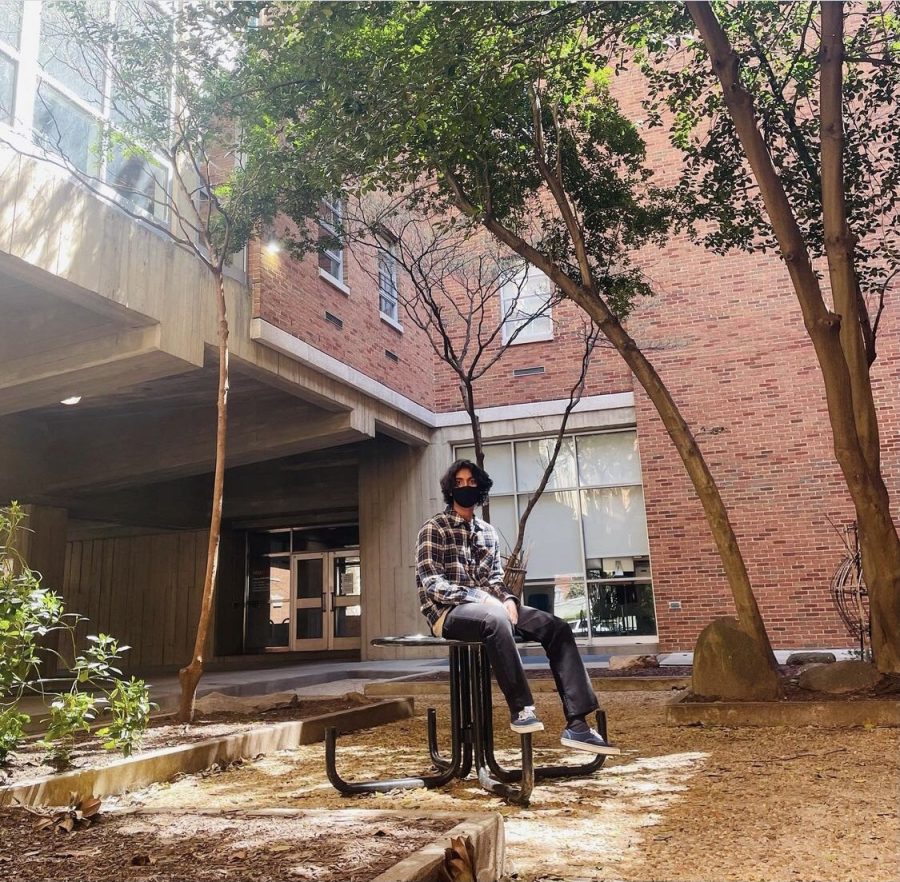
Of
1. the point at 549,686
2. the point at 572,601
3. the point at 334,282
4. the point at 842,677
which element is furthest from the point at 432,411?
the point at 842,677

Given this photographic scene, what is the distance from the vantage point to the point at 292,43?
610cm

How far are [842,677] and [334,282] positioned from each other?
8.10 m

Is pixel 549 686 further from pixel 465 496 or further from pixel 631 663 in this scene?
pixel 465 496

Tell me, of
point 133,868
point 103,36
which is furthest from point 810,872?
point 103,36

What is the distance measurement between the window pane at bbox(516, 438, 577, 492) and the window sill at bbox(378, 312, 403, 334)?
2.77 meters

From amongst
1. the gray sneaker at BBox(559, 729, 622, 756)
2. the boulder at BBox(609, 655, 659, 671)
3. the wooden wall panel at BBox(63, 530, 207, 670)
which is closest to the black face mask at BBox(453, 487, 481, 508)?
the gray sneaker at BBox(559, 729, 622, 756)

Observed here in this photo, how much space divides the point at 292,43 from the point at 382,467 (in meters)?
8.53

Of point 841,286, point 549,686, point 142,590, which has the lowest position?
point 549,686

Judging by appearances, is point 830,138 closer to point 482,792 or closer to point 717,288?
point 482,792

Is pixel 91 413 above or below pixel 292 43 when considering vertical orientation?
below

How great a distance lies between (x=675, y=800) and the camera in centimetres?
297

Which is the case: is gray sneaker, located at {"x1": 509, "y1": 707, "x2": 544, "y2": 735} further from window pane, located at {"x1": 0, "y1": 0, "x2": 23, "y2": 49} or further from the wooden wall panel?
the wooden wall panel

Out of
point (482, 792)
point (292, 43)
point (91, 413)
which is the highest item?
point (292, 43)

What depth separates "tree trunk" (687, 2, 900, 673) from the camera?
205 inches
